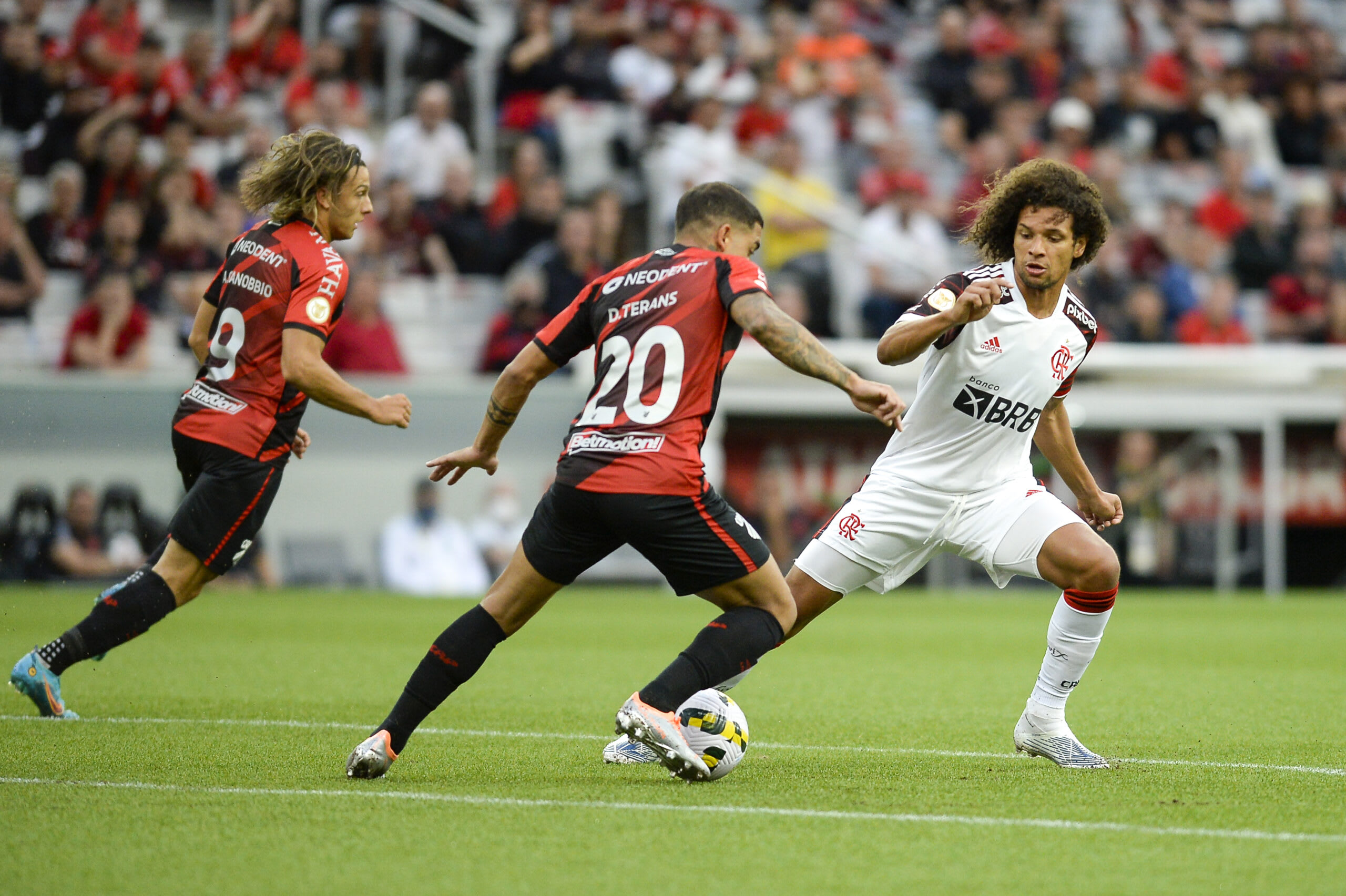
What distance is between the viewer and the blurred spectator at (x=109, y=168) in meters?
16.3

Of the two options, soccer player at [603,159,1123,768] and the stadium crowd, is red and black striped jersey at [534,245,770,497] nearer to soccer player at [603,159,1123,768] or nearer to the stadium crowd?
soccer player at [603,159,1123,768]

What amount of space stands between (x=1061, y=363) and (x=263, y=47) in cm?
1400

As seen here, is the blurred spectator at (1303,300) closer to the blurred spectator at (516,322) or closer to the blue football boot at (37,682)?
the blurred spectator at (516,322)

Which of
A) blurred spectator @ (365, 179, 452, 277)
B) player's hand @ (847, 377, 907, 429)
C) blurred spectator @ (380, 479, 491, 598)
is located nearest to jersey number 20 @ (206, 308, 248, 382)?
player's hand @ (847, 377, 907, 429)

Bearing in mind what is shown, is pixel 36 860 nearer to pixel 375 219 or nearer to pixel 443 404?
pixel 443 404

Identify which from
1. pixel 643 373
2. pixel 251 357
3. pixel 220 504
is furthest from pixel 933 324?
pixel 220 504

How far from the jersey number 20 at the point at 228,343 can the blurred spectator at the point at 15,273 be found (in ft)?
33.0

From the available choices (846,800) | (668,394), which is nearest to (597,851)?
(846,800)

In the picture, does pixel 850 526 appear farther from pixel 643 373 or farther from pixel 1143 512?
pixel 1143 512

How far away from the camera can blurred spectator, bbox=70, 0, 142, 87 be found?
17.0 metres

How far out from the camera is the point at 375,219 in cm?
1748

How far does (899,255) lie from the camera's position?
17.9m

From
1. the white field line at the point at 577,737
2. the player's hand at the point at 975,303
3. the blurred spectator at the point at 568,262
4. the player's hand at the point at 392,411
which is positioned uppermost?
the blurred spectator at the point at 568,262

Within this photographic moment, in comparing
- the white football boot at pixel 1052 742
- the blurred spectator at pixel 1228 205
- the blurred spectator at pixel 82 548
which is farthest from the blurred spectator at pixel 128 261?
the blurred spectator at pixel 1228 205
